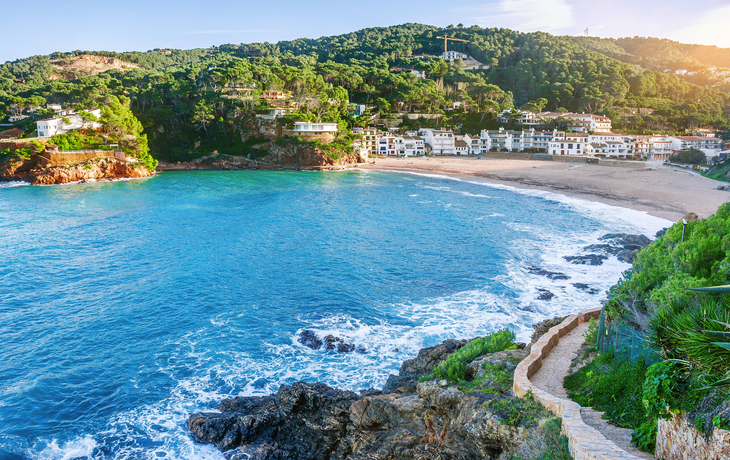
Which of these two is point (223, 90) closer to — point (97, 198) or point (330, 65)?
point (330, 65)

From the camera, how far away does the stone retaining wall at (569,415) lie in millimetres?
7512

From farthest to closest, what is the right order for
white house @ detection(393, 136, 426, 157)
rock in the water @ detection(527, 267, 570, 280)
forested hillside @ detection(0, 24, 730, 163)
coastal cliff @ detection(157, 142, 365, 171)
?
white house @ detection(393, 136, 426, 157) → forested hillside @ detection(0, 24, 730, 163) → coastal cliff @ detection(157, 142, 365, 171) → rock in the water @ detection(527, 267, 570, 280)

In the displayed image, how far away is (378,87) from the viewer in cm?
11812

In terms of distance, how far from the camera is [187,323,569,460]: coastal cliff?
10.2m

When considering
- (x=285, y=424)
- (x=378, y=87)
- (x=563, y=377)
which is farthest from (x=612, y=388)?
(x=378, y=87)

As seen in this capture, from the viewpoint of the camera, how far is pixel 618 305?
12766mm

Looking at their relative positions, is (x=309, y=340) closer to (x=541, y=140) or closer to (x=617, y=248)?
(x=617, y=248)

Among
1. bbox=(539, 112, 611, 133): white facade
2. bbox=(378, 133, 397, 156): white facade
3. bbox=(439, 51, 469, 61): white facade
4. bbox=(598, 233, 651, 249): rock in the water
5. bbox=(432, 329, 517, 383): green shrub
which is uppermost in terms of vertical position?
bbox=(439, 51, 469, 61): white facade

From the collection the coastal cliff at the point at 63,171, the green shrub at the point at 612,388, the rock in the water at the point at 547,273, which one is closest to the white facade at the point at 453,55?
the coastal cliff at the point at 63,171

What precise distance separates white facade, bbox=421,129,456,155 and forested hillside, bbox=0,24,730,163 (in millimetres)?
11358

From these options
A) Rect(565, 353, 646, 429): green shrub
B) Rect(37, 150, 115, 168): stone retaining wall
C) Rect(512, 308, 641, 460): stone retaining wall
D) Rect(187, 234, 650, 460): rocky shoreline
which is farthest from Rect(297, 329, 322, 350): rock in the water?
Rect(37, 150, 115, 168): stone retaining wall

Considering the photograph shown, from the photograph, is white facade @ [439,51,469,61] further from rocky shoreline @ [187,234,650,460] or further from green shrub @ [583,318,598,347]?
rocky shoreline @ [187,234,650,460]

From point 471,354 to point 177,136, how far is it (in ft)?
279

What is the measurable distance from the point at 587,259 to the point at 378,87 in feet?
322
